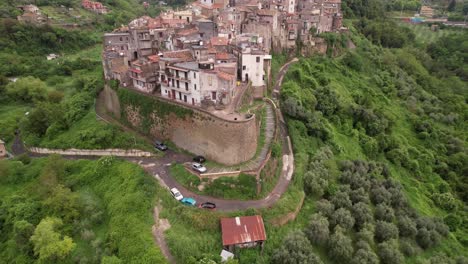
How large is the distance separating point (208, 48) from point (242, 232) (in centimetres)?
2996

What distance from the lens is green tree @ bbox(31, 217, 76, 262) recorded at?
113 feet

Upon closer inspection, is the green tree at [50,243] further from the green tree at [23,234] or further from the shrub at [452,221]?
the shrub at [452,221]

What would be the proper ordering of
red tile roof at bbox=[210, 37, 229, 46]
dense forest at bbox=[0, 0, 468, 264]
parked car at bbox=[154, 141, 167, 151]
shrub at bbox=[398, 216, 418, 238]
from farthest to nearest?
red tile roof at bbox=[210, 37, 229, 46] < parked car at bbox=[154, 141, 167, 151] < shrub at bbox=[398, 216, 418, 238] < dense forest at bbox=[0, 0, 468, 264]

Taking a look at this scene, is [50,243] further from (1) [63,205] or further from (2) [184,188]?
(2) [184,188]

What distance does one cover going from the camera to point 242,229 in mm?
33750

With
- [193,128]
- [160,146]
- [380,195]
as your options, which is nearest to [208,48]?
[193,128]

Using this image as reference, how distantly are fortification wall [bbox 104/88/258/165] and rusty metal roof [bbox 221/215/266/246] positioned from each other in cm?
876

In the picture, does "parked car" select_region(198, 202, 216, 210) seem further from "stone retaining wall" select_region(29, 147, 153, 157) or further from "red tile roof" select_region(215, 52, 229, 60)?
"red tile roof" select_region(215, 52, 229, 60)

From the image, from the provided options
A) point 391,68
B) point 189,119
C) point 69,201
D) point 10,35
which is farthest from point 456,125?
point 10,35

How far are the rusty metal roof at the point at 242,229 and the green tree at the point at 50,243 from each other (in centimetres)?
1651

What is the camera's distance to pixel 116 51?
56.5m

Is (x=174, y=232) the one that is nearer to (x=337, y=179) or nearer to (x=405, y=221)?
(x=337, y=179)

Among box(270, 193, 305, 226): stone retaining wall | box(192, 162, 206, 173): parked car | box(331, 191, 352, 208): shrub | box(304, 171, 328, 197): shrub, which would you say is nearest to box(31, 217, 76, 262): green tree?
box(192, 162, 206, 173): parked car

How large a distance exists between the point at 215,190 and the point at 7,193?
3019cm
